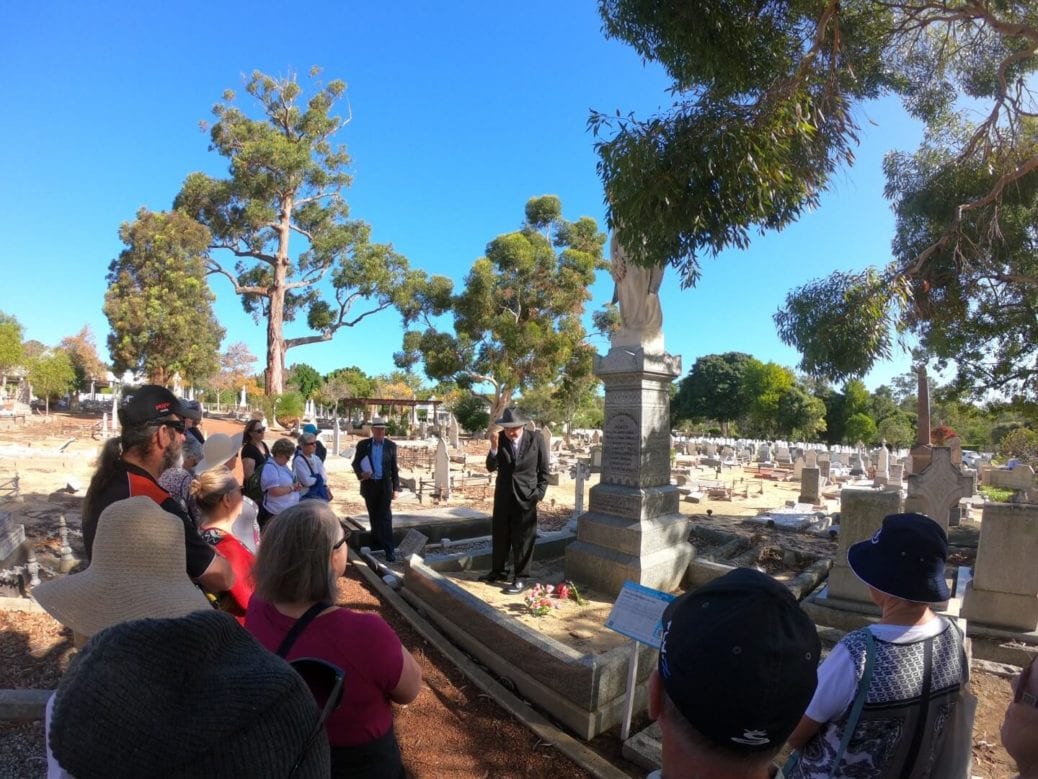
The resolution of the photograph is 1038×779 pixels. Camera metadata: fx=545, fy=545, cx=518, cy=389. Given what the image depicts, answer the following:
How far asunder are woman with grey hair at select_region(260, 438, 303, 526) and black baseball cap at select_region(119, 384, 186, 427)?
2777 millimetres

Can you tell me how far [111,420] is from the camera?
25.9 m

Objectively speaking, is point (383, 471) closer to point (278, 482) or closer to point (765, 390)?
point (278, 482)

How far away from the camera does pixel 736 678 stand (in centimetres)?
84

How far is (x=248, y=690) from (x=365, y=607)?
16.0 ft

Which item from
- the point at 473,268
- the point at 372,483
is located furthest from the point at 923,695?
the point at 473,268

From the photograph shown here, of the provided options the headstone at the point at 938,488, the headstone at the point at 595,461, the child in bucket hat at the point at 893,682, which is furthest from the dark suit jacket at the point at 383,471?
the headstone at the point at 595,461

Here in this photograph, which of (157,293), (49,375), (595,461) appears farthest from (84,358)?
(595,461)

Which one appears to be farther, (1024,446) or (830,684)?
(1024,446)

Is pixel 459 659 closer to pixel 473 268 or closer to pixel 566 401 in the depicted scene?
pixel 473 268

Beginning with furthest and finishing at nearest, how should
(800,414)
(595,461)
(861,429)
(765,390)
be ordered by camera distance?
(765,390) < (800,414) < (861,429) < (595,461)

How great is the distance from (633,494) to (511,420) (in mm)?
1487

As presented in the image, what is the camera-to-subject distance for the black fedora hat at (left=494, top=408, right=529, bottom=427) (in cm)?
572

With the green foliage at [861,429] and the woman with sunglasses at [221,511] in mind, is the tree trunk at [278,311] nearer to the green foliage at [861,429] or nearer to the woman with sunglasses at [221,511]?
the woman with sunglasses at [221,511]

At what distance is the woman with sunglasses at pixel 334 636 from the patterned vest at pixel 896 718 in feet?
4.35
